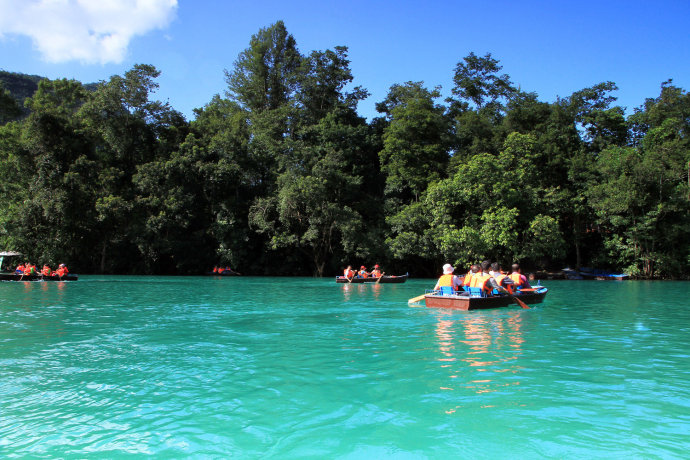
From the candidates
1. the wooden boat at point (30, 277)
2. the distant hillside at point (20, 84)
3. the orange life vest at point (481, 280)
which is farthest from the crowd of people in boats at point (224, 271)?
the distant hillside at point (20, 84)

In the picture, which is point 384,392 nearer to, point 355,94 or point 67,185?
point 67,185

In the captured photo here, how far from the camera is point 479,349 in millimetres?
8930

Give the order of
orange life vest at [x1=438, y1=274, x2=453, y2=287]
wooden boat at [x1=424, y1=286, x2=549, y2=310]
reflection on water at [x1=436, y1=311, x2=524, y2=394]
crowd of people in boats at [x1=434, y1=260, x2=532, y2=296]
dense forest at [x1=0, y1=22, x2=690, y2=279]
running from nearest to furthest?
reflection on water at [x1=436, y1=311, x2=524, y2=394] → wooden boat at [x1=424, y1=286, x2=549, y2=310] → crowd of people in boats at [x1=434, y1=260, x2=532, y2=296] → orange life vest at [x1=438, y1=274, x2=453, y2=287] → dense forest at [x1=0, y1=22, x2=690, y2=279]

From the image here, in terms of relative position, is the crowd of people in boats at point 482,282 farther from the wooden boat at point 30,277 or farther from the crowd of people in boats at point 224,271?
the crowd of people in boats at point 224,271

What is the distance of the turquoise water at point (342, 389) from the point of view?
4570mm

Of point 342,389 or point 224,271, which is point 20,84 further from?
point 342,389

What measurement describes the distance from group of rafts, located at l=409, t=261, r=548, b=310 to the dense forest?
57.1 feet

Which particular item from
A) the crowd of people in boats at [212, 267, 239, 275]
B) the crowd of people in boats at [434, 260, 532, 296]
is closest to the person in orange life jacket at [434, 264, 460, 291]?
the crowd of people in boats at [434, 260, 532, 296]

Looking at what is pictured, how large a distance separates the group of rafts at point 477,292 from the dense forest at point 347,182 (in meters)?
17.4

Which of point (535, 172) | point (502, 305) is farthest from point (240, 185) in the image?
point (502, 305)

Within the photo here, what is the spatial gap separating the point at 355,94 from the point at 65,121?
2522 centimetres

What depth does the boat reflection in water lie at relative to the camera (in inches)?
262

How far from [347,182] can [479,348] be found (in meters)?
31.5

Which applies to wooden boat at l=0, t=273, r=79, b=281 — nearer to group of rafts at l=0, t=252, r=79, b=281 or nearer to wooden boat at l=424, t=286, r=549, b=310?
group of rafts at l=0, t=252, r=79, b=281
